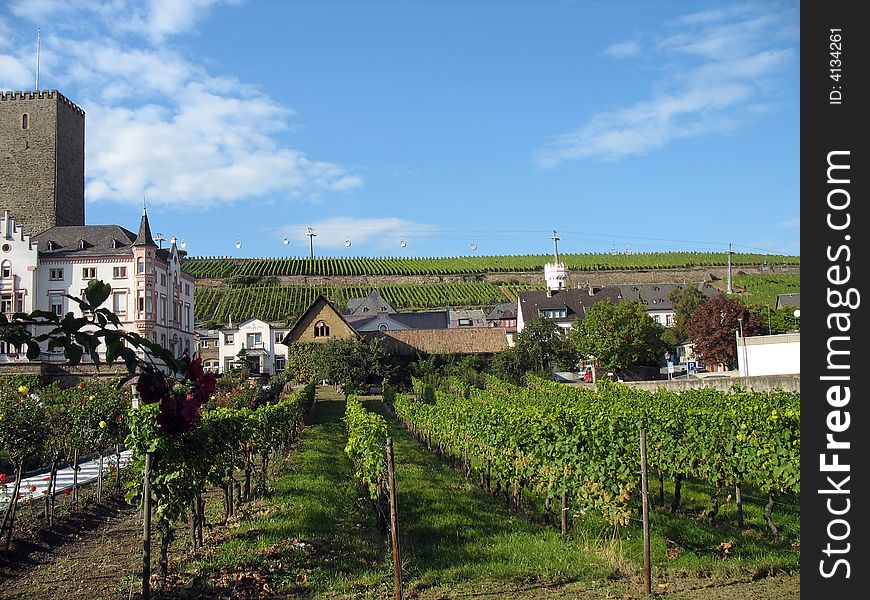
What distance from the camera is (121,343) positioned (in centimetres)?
304

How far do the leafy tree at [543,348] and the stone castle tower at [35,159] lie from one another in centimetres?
4627

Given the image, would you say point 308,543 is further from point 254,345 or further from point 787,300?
point 787,300

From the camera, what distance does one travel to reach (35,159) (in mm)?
73438

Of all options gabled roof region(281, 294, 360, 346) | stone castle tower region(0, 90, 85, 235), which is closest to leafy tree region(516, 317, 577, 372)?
gabled roof region(281, 294, 360, 346)

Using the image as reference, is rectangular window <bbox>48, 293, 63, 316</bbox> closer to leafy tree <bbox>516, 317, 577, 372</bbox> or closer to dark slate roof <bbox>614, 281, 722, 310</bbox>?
leafy tree <bbox>516, 317, 577, 372</bbox>

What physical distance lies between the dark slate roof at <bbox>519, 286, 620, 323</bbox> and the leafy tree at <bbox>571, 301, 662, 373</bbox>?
20.0 meters

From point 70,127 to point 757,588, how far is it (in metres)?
80.7

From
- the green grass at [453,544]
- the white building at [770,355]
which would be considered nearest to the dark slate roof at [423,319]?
the white building at [770,355]

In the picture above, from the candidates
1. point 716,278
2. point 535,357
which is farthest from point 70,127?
point 716,278

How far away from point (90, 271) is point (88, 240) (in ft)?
9.70

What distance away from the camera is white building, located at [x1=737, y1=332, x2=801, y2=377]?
129ft

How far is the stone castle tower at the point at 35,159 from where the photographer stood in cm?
7288
